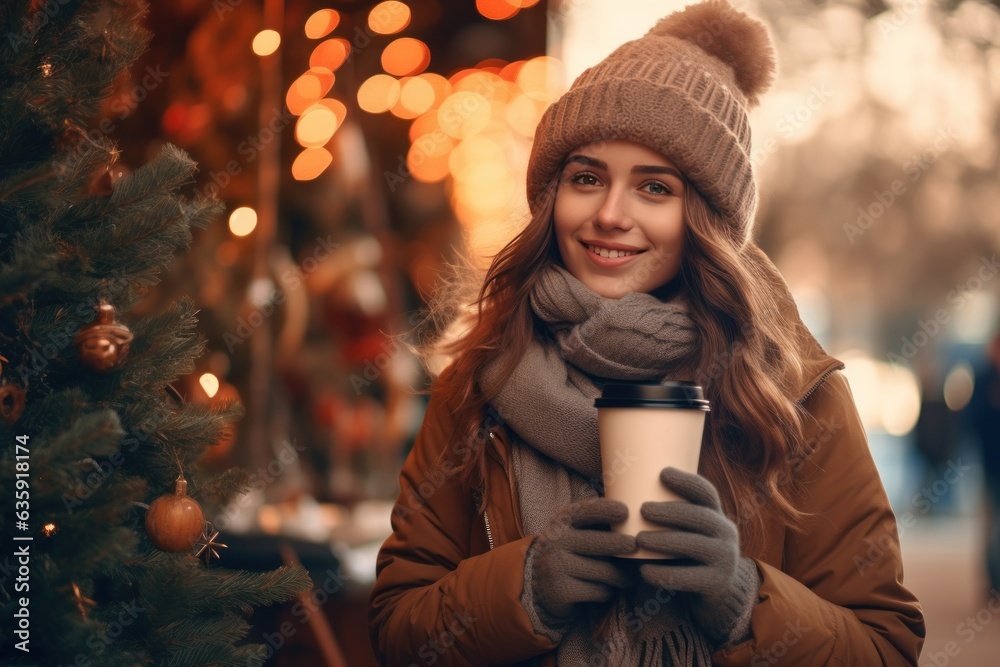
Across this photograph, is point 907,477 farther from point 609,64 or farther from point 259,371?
point 609,64

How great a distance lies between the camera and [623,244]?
2.33 m

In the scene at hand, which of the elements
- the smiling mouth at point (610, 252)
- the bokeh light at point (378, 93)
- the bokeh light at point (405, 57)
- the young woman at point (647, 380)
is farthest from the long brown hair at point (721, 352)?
the bokeh light at point (405, 57)

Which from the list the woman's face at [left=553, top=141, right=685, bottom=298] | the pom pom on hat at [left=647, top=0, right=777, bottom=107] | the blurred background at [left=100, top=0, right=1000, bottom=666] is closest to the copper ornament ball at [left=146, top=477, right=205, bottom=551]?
the blurred background at [left=100, top=0, right=1000, bottom=666]

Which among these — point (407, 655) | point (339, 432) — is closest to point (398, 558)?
point (407, 655)

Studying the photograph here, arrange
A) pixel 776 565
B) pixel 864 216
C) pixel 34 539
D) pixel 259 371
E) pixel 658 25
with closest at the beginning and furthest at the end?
pixel 34 539 → pixel 776 565 → pixel 658 25 → pixel 259 371 → pixel 864 216

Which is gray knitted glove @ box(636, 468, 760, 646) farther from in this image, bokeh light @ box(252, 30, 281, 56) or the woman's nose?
bokeh light @ box(252, 30, 281, 56)

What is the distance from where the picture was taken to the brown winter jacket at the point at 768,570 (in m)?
2.04

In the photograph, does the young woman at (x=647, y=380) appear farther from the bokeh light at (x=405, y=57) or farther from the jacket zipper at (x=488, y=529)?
the bokeh light at (x=405, y=57)

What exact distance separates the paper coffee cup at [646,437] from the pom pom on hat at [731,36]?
1.08m

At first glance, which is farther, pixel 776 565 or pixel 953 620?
pixel 953 620

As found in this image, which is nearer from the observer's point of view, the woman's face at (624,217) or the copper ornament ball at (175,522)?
the copper ornament ball at (175,522)

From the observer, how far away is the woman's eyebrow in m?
2.35

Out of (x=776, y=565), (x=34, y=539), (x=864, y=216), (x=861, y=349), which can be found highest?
(x=34, y=539)

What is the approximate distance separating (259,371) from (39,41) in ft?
11.0
